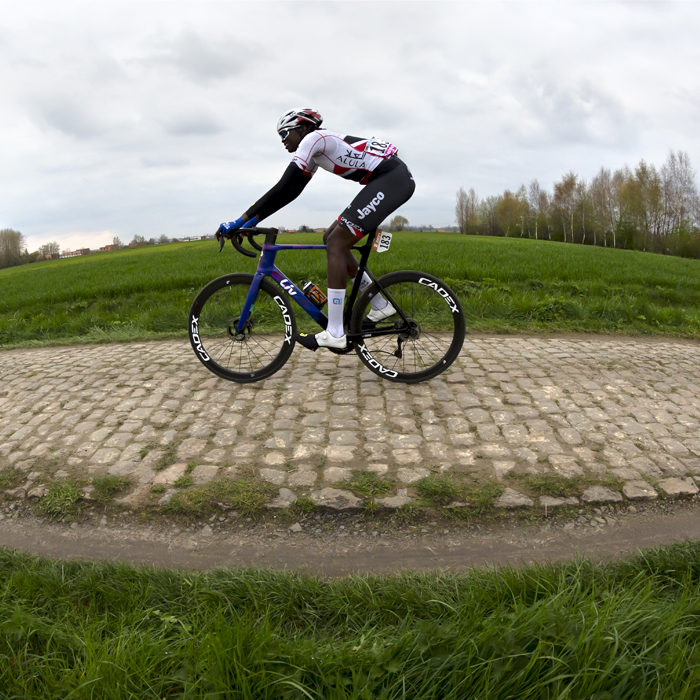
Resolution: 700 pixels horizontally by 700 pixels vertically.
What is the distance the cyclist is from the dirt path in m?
2.34

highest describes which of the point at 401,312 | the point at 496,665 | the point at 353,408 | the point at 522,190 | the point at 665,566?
the point at 522,190

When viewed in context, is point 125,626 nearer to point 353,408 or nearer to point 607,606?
point 607,606

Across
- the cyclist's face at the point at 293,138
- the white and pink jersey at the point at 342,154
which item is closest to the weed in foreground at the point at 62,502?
the white and pink jersey at the point at 342,154

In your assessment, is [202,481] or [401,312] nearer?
Answer: [202,481]

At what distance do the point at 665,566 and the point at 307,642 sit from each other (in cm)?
196

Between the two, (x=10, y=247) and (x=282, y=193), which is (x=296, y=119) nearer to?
(x=282, y=193)

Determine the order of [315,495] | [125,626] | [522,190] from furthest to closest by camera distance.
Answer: [522,190] < [315,495] < [125,626]

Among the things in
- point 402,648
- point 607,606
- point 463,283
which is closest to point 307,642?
point 402,648

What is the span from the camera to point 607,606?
2.08 m

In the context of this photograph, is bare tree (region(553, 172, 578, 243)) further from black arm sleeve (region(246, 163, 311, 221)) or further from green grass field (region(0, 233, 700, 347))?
black arm sleeve (region(246, 163, 311, 221))

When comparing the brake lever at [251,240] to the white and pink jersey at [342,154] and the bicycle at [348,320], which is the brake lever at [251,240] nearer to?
the bicycle at [348,320]

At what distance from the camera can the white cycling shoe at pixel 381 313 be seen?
196 inches

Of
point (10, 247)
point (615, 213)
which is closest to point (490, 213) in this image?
point (615, 213)

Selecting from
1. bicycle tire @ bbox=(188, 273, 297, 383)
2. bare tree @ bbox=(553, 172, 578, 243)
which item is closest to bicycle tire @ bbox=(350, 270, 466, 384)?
bicycle tire @ bbox=(188, 273, 297, 383)
